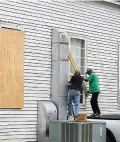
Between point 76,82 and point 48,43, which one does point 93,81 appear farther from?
point 48,43

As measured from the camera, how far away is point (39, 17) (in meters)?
15.5

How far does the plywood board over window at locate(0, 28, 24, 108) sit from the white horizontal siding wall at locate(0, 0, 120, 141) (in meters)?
0.30

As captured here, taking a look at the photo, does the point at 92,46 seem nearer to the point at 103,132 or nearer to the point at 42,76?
the point at 42,76

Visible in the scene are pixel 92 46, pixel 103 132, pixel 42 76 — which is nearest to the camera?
pixel 103 132

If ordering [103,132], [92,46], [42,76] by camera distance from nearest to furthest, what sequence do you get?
[103,132] → [42,76] → [92,46]

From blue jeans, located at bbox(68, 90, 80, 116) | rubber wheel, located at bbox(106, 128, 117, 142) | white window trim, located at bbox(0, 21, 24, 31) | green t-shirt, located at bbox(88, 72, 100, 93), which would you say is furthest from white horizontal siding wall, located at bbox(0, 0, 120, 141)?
rubber wheel, located at bbox(106, 128, 117, 142)

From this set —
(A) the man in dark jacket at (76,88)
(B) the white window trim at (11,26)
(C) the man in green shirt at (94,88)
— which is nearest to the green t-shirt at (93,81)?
(C) the man in green shirt at (94,88)

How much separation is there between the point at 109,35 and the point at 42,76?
428cm

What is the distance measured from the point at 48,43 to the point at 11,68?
214 cm

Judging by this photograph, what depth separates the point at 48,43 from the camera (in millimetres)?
15812

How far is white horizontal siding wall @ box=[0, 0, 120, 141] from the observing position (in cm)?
1468

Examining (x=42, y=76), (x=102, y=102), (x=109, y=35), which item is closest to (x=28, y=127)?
(x=42, y=76)

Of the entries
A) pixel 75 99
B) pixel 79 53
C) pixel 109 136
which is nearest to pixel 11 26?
pixel 75 99

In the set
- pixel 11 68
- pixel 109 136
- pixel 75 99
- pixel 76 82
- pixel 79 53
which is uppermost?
pixel 79 53
